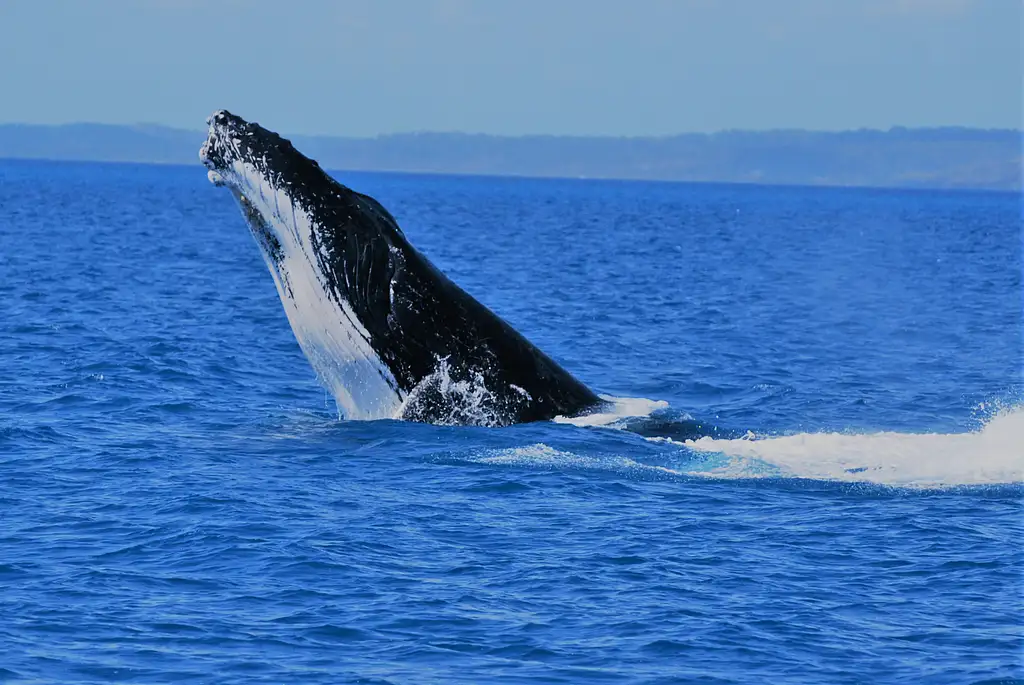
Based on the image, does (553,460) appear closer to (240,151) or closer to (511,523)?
(511,523)

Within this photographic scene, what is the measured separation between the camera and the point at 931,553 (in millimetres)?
13469

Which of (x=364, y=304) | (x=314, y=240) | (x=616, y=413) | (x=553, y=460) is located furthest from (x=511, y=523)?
(x=616, y=413)

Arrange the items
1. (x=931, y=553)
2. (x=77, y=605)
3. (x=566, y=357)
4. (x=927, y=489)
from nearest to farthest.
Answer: (x=77, y=605) → (x=931, y=553) → (x=927, y=489) → (x=566, y=357)

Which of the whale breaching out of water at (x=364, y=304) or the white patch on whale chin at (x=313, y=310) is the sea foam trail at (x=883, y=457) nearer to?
the whale breaching out of water at (x=364, y=304)

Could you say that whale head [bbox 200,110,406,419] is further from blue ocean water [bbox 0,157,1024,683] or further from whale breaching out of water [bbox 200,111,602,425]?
blue ocean water [bbox 0,157,1024,683]

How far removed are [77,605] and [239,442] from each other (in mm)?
6365

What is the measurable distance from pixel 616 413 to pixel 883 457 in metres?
3.58

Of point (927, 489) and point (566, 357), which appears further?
point (566, 357)

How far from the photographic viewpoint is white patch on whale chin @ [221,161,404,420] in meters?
16.3

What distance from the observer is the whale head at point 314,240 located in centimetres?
1628

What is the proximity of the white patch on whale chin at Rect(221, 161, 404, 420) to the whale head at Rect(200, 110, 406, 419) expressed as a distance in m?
0.01

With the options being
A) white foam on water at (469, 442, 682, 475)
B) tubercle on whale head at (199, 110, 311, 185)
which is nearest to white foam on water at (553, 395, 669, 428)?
white foam on water at (469, 442, 682, 475)

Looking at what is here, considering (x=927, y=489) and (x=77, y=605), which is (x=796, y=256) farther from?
(x=77, y=605)

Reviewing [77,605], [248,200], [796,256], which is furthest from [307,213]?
[796,256]
